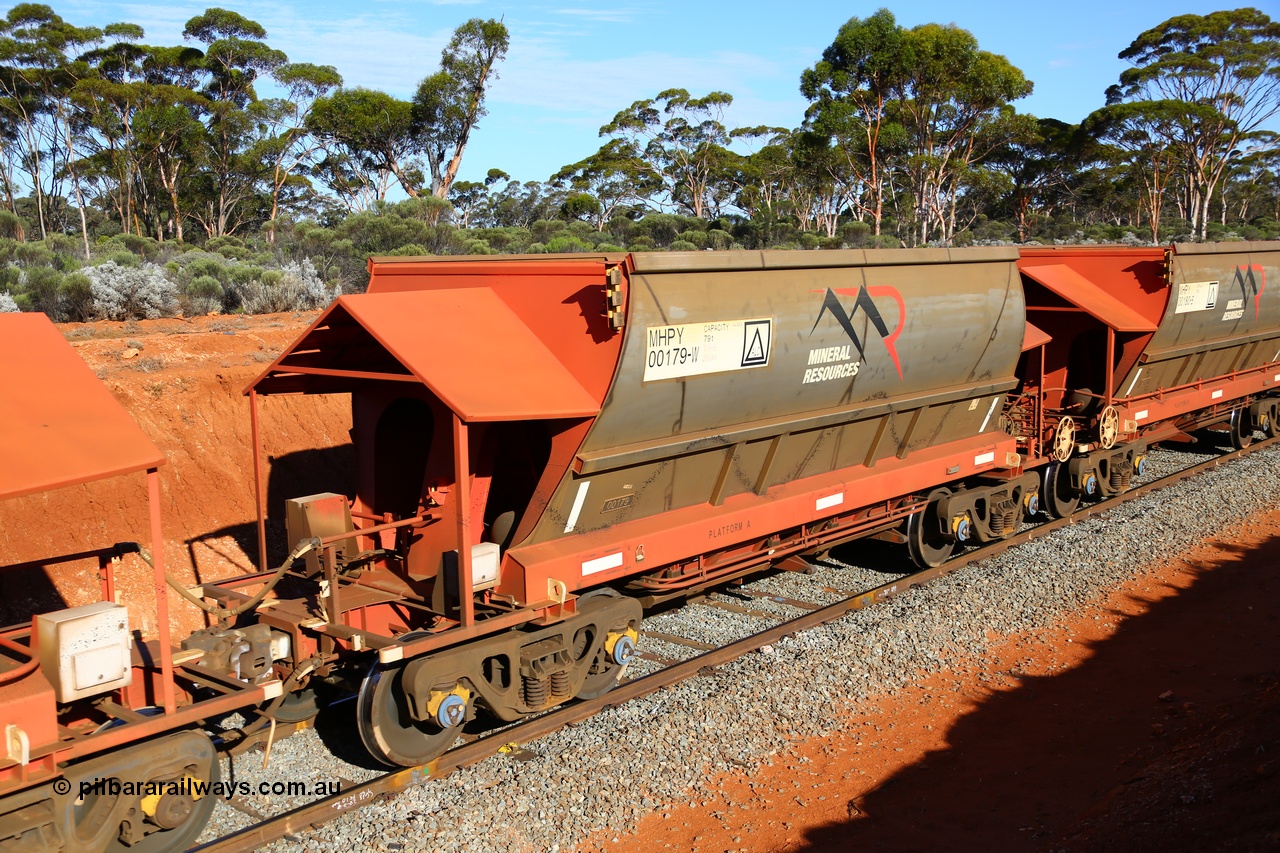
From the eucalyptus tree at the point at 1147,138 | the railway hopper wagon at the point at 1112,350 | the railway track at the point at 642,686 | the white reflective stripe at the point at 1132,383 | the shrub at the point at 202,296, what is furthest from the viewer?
the eucalyptus tree at the point at 1147,138

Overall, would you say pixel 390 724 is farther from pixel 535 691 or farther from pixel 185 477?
pixel 185 477

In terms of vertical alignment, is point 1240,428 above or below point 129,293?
below

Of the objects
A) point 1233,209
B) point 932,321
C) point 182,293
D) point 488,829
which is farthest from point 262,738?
point 1233,209

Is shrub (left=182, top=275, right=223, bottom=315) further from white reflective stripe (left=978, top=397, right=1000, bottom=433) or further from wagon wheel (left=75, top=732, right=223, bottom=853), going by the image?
wagon wheel (left=75, top=732, right=223, bottom=853)

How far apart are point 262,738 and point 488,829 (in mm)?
2005

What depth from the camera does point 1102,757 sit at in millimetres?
6773

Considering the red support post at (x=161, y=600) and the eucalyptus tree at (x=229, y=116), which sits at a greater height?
the eucalyptus tree at (x=229, y=116)

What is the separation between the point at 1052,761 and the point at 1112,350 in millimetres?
6742

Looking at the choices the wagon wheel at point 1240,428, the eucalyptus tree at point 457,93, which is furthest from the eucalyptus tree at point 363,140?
the wagon wheel at point 1240,428

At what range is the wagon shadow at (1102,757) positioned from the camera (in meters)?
5.36

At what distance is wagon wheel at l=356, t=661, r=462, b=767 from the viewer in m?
6.46

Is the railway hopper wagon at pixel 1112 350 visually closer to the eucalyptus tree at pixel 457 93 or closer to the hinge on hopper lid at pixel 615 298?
the hinge on hopper lid at pixel 615 298

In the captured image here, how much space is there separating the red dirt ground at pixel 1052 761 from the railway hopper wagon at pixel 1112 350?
3.53 m

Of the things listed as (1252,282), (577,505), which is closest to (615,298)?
(577,505)
